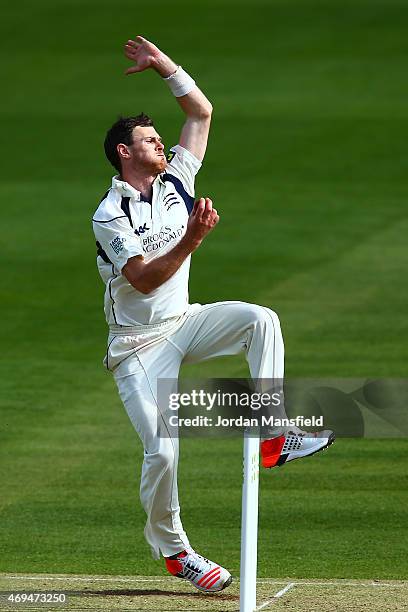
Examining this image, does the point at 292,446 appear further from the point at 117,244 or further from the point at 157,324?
the point at 117,244

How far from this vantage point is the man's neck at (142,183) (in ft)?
27.8

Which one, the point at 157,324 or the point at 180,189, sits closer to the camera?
the point at 157,324

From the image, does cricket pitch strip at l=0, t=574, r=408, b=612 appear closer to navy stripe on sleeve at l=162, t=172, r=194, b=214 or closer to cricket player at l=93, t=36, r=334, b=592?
cricket player at l=93, t=36, r=334, b=592

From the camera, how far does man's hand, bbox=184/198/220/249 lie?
7750 millimetres

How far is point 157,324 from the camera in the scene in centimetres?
837

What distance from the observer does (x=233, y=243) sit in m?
20.6

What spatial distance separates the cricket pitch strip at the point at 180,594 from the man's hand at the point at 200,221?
2.17 m

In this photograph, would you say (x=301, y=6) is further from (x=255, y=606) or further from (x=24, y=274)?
(x=255, y=606)

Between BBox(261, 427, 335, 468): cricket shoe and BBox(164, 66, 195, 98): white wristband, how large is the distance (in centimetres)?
230

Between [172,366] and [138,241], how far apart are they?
80cm

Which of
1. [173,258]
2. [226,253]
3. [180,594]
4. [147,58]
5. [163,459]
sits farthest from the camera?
[226,253]

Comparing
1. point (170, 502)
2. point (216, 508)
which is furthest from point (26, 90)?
point (170, 502)

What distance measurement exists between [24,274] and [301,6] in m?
22.2

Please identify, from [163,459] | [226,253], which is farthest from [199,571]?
[226,253]
